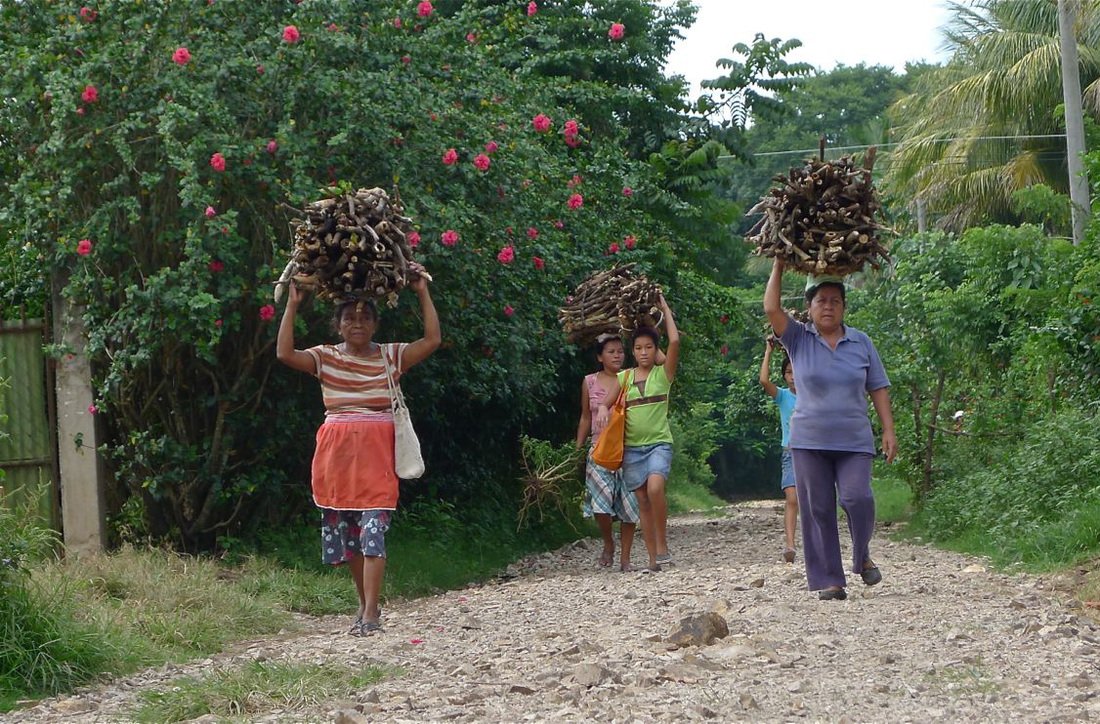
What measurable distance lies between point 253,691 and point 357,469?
222cm

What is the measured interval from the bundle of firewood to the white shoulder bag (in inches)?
16.9

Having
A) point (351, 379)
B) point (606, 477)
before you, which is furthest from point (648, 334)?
point (351, 379)

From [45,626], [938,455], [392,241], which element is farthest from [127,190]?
[938,455]

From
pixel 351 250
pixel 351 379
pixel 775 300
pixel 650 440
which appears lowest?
pixel 650 440

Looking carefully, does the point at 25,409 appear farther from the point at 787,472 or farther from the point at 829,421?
the point at 829,421

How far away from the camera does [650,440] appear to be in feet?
34.9

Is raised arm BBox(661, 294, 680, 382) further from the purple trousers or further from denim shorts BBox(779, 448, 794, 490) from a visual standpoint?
the purple trousers

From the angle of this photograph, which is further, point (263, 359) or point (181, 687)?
point (263, 359)

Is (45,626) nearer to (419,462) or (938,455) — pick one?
(419,462)

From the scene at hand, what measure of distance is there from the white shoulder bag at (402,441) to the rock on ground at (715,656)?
2.88ft

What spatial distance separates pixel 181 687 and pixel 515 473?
8995 millimetres

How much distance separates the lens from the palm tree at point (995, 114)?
27672 mm

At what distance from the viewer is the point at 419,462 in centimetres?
811

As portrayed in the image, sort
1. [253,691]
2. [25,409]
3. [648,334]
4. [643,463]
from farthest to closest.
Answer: [648,334], [643,463], [25,409], [253,691]
